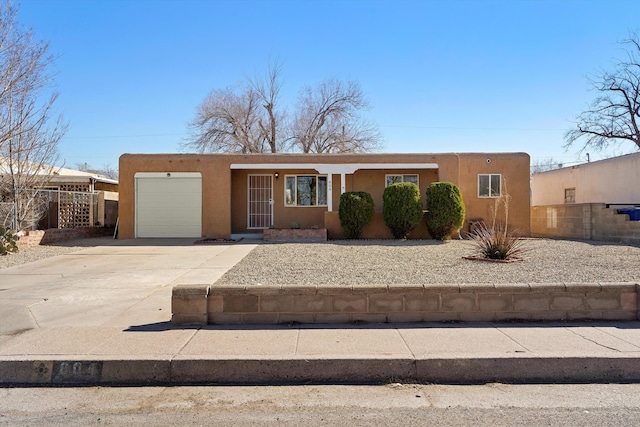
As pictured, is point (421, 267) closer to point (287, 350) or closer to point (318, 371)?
point (287, 350)

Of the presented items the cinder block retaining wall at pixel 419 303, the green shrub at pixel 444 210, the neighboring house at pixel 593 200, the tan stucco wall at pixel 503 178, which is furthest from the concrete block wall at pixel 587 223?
the cinder block retaining wall at pixel 419 303

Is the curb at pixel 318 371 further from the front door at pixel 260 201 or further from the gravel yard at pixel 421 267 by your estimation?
the front door at pixel 260 201

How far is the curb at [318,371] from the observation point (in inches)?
178

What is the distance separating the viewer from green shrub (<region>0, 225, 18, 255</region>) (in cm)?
1196

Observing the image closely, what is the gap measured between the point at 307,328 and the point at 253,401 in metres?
1.79

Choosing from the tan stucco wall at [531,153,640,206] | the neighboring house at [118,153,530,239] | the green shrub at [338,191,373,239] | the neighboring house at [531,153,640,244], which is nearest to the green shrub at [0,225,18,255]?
the neighboring house at [118,153,530,239]

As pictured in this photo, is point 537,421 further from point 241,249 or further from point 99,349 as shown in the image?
point 241,249

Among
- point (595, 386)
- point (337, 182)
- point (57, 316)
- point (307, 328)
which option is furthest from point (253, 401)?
point (337, 182)

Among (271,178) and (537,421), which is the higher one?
(271,178)

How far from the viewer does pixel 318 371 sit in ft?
14.9

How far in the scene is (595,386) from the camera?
14.4ft

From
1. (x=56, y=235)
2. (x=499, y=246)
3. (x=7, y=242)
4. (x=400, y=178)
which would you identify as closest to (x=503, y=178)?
(x=400, y=178)

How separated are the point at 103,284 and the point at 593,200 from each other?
67.6 ft

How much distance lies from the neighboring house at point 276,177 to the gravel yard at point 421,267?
5234 mm
